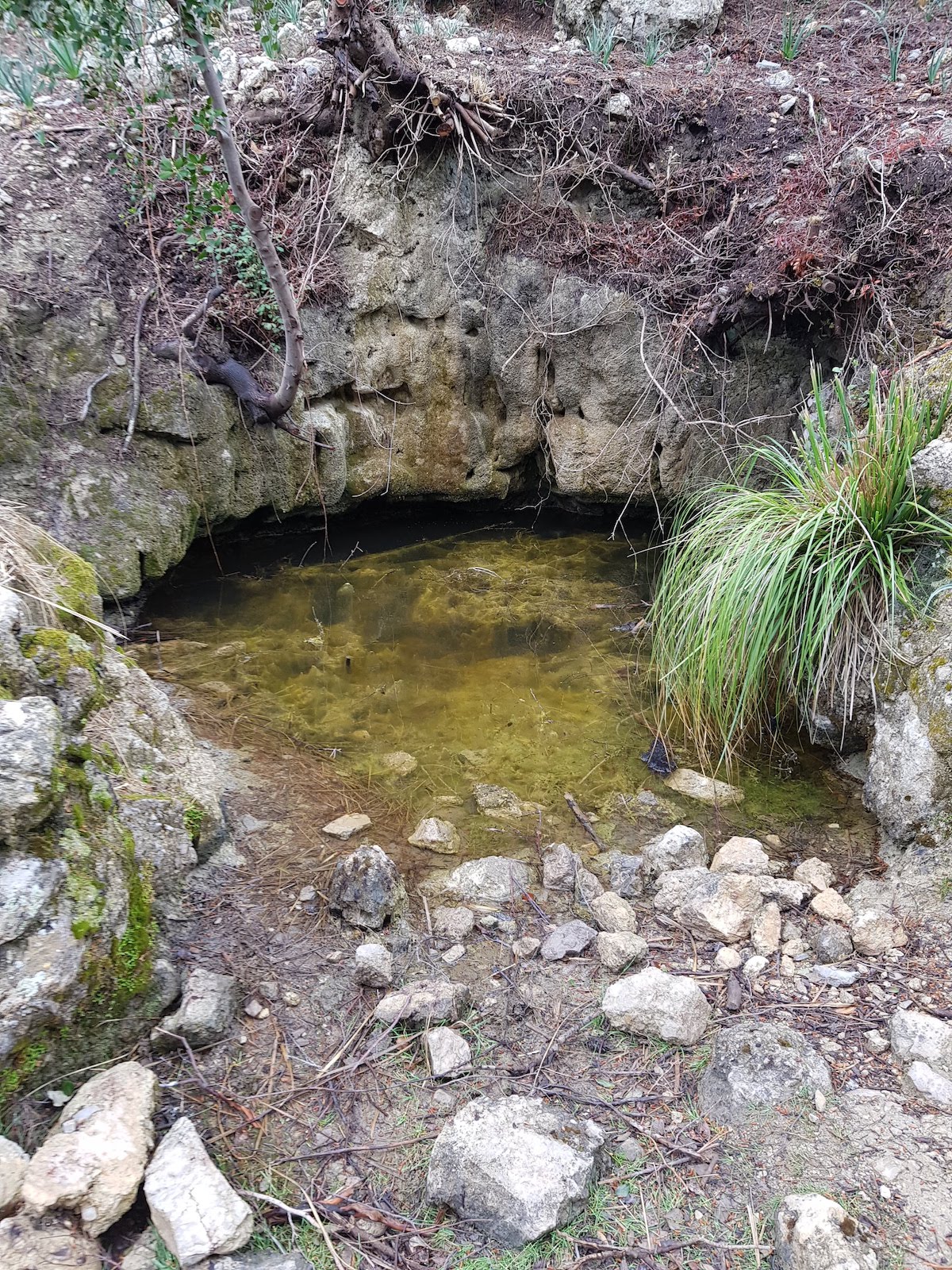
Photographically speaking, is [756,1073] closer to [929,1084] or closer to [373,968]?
[929,1084]

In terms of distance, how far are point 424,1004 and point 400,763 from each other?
1.25 m

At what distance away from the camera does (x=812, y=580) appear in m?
2.77

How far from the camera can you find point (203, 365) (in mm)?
3959

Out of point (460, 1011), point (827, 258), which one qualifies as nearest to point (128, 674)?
point (460, 1011)

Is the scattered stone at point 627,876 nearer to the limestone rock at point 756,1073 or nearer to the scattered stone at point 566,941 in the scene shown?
the scattered stone at point 566,941

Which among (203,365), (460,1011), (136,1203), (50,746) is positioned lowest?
(460,1011)

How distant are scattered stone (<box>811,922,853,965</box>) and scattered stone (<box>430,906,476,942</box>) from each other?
3.12 ft

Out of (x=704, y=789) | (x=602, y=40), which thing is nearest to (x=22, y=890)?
(x=704, y=789)

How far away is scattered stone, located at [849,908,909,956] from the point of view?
2043mm

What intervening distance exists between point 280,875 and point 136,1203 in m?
1.05

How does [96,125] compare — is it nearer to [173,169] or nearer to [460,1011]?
[173,169]

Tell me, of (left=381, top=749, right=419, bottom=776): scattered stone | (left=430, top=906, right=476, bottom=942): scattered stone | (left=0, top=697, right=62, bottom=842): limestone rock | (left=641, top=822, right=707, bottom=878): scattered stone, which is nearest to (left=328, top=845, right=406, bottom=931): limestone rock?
(left=430, top=906, right=476, bottom=942): scattered stone

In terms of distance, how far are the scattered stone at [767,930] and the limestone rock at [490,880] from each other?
0.68m

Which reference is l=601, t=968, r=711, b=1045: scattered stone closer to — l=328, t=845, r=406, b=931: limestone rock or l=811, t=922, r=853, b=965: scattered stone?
l=811, t=922, r=853, b=965: scattered stone
